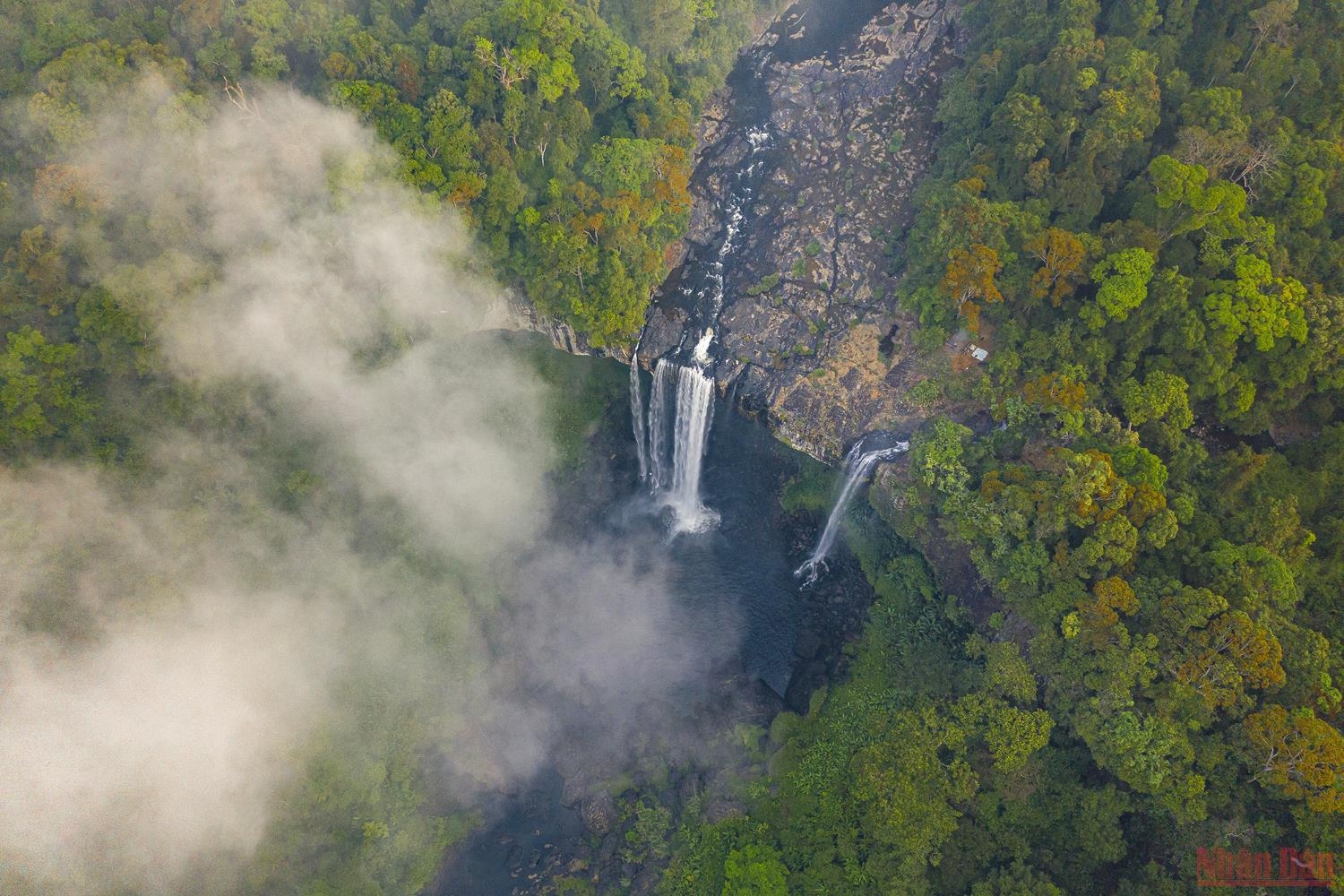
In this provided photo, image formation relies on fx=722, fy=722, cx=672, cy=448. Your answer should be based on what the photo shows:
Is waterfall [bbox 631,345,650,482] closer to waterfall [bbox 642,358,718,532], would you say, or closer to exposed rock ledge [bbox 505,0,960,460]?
waterfall [bbox 642,358,718,532]

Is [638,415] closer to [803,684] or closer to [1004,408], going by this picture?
[803,684]

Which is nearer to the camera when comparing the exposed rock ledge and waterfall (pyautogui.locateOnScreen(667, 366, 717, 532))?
the exposed rock ledge

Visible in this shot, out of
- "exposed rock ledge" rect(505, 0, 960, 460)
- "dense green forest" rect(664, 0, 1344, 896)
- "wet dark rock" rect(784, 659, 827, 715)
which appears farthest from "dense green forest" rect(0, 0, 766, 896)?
"wet dark rock" rect(784, 659, 827, 715)

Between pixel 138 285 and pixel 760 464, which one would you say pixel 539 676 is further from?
pixel 138 285

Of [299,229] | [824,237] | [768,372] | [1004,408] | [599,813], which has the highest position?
[299,229]

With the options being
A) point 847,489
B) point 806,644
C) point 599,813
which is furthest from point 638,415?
point 599,813

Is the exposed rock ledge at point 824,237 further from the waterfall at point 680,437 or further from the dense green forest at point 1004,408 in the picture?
the dense green forest at point 1004,408

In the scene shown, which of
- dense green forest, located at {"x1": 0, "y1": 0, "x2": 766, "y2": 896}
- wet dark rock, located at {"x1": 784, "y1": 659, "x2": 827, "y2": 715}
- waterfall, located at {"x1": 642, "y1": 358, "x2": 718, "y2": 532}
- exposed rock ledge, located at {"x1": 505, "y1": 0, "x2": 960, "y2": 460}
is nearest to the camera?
dense green forest, located at {"x1": 0, "y1": 0, "x2": 766, "y2": 896}
